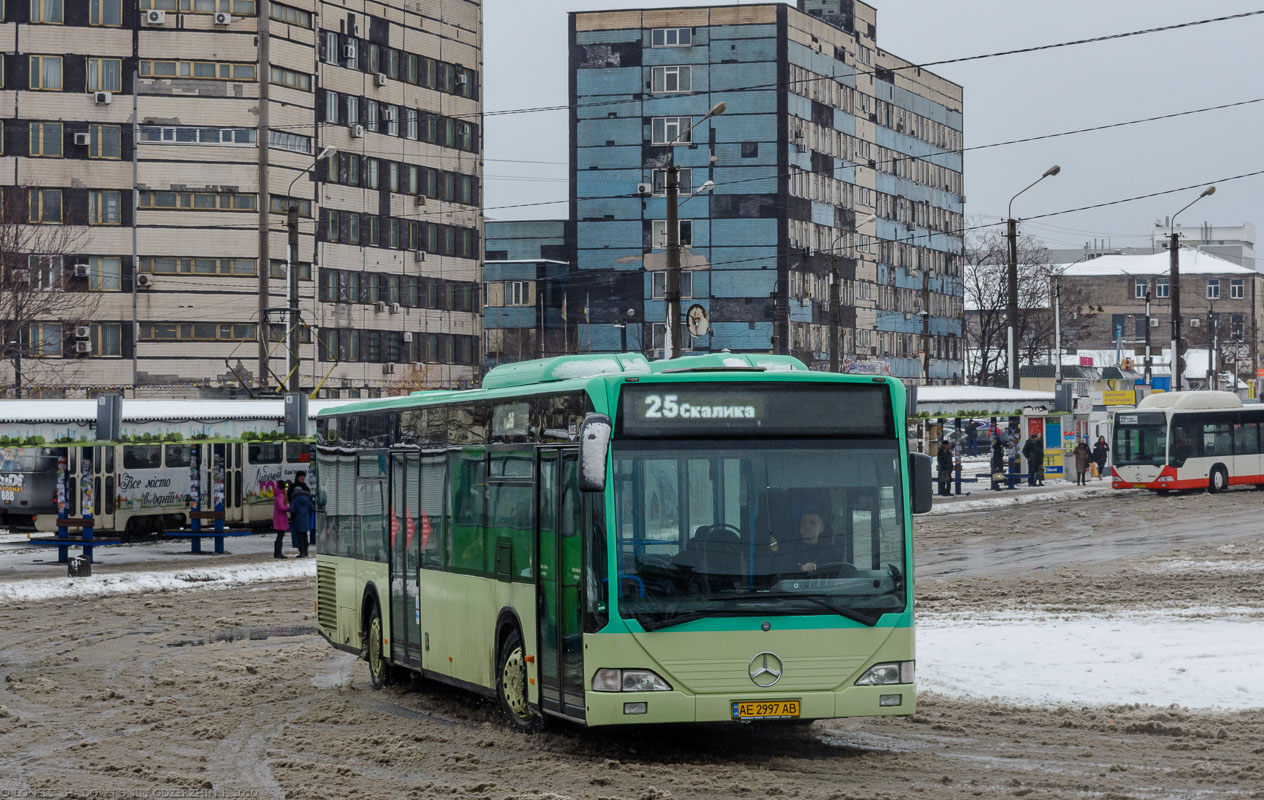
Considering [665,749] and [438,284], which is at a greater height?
[438,284]

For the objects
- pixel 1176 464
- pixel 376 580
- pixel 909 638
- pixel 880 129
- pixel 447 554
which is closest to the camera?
pixel 909 638

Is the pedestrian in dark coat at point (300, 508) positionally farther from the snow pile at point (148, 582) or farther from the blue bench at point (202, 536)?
the blue bench at point (202, 536)

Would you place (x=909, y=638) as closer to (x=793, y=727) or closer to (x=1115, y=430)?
(x=793, y=727)

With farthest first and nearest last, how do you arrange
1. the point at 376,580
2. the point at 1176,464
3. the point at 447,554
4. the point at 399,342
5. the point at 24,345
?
1. the point at 399,342
2. the point at 24,345
3. the point at 1176,464
4. the point at 376,580
5. the point at 447,554

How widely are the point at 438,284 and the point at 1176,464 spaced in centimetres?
3991

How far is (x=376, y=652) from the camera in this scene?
16.7 meters

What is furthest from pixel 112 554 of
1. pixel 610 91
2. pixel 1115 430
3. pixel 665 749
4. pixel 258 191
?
pixel 610 91

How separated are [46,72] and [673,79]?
3898cm

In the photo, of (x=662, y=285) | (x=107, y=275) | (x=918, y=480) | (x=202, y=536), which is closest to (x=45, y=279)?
(x=107, y=275)

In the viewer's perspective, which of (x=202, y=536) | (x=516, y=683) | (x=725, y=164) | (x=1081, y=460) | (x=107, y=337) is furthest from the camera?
(x=725, y=164)

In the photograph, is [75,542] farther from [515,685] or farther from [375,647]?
[515,685]

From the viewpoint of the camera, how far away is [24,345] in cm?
6475

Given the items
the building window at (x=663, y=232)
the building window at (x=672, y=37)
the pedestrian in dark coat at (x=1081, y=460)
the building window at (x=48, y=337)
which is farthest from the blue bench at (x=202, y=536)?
the building window at (x=672, y=37)

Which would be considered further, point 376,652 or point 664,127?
point 664,127
